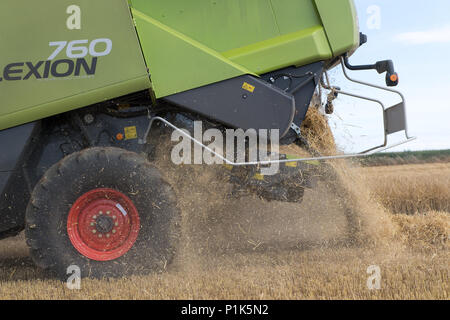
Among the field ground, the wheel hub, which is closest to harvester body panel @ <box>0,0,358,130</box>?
the wheel hub

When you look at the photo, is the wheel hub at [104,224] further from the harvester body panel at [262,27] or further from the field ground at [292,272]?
the harvester body panel at [262,27]

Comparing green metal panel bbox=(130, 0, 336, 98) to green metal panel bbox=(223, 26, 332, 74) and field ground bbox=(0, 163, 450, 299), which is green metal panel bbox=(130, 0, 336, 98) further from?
field ground bbox=(0, 163, 450, 299)

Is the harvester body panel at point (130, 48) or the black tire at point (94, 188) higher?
the harvester body panel at point (130, 48)

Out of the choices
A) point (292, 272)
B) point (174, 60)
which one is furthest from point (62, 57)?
point (292, 272)

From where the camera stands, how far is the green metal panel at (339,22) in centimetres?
430

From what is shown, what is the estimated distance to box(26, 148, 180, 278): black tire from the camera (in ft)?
12.6

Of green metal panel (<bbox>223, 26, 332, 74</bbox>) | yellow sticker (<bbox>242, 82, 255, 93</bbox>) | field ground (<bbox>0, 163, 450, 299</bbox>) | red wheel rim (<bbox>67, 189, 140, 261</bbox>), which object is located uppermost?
green metal panel (<bbox>223, 26, 332, 74</bbox>)

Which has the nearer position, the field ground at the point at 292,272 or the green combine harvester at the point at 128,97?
the field ground at the point at 292,272

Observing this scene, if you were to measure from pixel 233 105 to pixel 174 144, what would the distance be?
62 centimetres

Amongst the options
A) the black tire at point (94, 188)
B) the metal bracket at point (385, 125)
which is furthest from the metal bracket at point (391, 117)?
the black tire at point (94, 188)

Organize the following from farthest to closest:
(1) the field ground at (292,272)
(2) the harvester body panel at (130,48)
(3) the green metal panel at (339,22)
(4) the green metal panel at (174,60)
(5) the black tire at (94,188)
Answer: (3) the green metal panel at (339,22) → (4) the green metal panel at (174,60) → (2) the harvester body panel at (130,48) → (5) the black tire at (94,188) → (1) the field ground at (292,272)

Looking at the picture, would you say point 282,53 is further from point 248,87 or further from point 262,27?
point 248,87

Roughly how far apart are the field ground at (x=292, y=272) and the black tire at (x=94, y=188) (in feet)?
0.45

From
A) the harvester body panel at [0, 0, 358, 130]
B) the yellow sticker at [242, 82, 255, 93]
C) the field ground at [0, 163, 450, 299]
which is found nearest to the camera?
the field ground at [0, 163, 450, 299]
